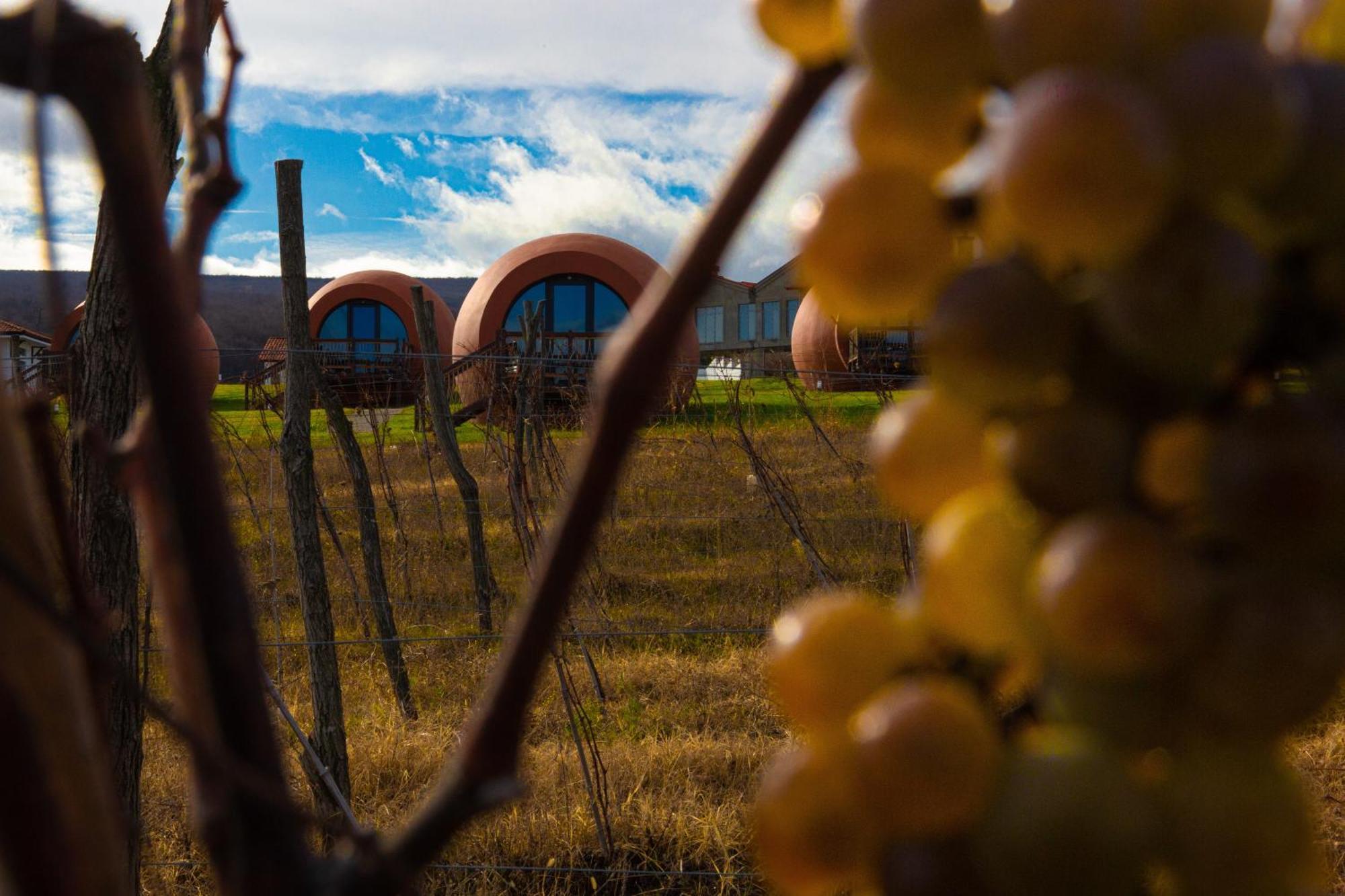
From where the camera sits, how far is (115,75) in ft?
1.01

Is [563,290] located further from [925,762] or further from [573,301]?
[925,762]

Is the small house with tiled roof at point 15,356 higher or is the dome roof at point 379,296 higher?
the dome roof at point 379,296

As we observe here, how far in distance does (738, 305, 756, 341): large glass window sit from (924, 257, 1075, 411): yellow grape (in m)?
26.7

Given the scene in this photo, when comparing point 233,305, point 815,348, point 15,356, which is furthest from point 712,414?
point 233,305

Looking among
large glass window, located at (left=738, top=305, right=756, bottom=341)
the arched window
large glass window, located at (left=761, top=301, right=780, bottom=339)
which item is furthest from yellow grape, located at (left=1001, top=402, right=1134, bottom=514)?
large glass window, located at (left=738, top=305, right=756, bottom=341)

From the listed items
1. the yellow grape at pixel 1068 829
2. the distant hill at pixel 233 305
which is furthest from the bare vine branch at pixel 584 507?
the distant hill at pixel 233 305

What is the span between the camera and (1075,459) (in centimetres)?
23

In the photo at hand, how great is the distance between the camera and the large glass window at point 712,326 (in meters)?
28.5

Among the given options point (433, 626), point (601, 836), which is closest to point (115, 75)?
point (601, 836)

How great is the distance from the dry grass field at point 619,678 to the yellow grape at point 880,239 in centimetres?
253

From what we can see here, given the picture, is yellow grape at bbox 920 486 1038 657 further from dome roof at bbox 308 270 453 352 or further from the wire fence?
dome roof at bbox 308 270 453 352

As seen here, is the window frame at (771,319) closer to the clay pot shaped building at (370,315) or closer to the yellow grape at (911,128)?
the clay pot shaped building at (370,315)

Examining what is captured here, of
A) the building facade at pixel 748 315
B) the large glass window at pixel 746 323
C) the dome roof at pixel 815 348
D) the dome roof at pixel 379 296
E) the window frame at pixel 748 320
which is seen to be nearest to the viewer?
the dome roof at pixel 815 348

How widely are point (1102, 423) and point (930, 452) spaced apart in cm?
5
